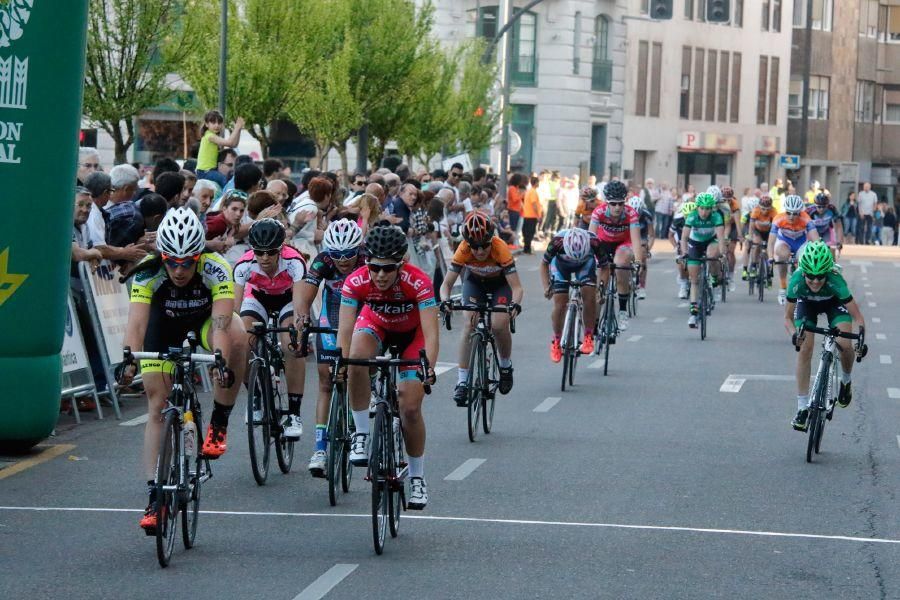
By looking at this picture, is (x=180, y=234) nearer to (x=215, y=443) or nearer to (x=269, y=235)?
(x=215, y=443)

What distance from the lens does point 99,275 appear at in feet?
47.9

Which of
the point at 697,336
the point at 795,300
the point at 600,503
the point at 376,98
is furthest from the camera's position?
the point at 376,98

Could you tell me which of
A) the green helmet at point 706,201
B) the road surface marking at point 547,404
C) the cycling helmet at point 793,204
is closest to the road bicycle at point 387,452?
the road surface marking at point 547,404

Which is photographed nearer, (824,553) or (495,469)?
(824,553)

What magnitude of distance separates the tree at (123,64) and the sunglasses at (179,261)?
1525cm

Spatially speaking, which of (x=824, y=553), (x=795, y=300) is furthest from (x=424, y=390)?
(x=795, y=300)

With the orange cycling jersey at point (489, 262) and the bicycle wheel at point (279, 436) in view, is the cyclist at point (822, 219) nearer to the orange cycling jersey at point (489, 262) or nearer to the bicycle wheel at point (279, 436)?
the orange cycling jersey at point (489, 262)

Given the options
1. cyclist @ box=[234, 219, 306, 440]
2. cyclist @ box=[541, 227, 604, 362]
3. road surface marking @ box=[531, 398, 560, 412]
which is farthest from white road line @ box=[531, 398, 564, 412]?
cyclist @ box=[234, 219, 306, 440]

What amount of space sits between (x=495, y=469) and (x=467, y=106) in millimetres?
32108

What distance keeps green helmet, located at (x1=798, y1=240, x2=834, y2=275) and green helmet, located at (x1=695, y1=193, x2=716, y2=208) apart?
37.7ft

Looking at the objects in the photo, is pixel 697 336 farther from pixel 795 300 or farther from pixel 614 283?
pixel 795 300

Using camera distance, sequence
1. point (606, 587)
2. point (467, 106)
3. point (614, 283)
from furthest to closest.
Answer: point (467, 106) < point (614, 283) < point (606, 587)

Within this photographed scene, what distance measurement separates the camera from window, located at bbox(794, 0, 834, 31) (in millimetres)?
75188

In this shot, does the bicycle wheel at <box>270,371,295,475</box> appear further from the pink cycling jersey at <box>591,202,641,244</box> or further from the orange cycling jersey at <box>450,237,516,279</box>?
the pink cycling jersey at <box>591,202,641,244</box>
